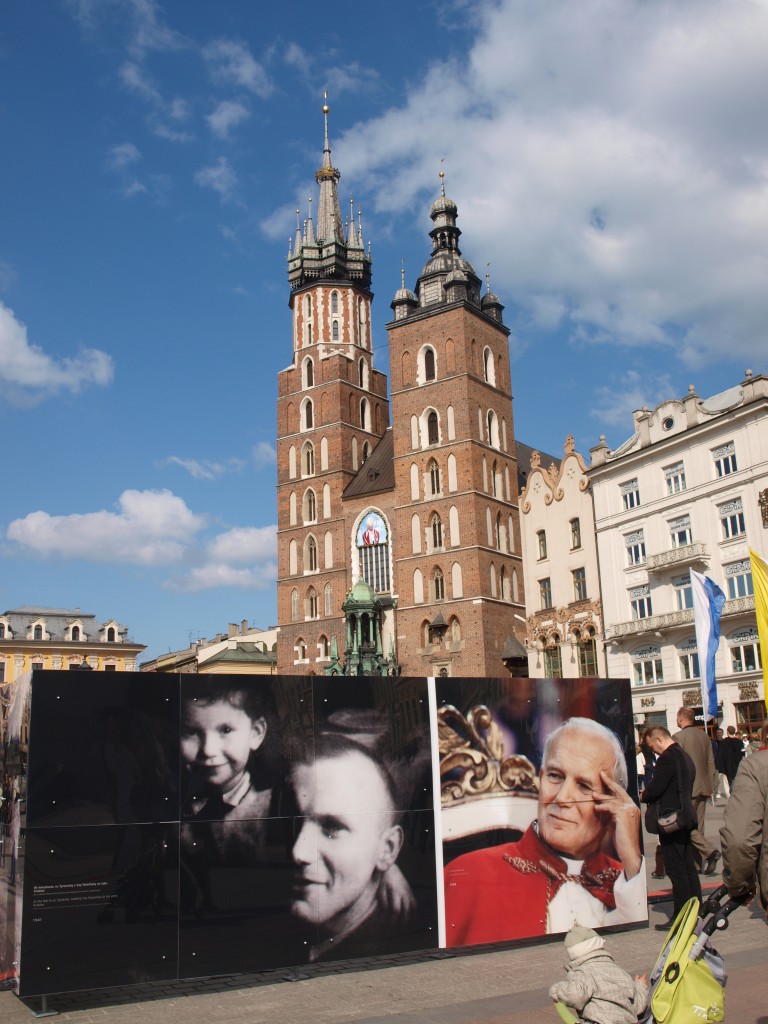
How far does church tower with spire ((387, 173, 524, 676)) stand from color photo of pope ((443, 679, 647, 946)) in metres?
36.6

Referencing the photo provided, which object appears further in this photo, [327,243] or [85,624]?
[85,624]

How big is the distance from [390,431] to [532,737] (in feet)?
160

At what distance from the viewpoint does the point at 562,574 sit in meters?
44.1

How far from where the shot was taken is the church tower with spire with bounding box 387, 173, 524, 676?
47062 mm

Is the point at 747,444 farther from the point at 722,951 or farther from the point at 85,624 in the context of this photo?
the point at 85,624

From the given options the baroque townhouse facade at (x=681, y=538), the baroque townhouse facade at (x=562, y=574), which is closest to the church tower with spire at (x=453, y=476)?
the baroque townhouse facade at (x=562, y=574)

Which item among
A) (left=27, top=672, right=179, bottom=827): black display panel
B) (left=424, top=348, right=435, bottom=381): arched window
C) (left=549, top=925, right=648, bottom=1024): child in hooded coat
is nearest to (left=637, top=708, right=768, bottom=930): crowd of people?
(left=549, top=925, right=648, bottom=1024): child in hooded coat

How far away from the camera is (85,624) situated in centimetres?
7388

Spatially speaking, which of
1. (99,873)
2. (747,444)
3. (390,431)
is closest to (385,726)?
(99,873)

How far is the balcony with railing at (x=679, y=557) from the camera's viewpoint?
115ft

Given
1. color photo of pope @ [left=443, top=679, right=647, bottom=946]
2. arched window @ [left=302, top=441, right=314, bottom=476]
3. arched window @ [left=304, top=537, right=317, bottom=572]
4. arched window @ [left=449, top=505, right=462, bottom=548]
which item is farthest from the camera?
arched window @ [left=302, top=441, right=314, bottom=476]

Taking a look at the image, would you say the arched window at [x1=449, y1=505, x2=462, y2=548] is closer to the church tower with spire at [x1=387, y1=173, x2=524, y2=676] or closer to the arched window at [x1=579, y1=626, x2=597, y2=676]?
the church tower with spire at [x1=387, y1=173, x2=524, y2=676]

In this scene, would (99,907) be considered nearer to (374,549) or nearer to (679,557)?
(679,557)

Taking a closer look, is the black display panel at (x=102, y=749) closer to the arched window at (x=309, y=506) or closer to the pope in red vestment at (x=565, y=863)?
the pope in red vestment at (x=565, y=863)
